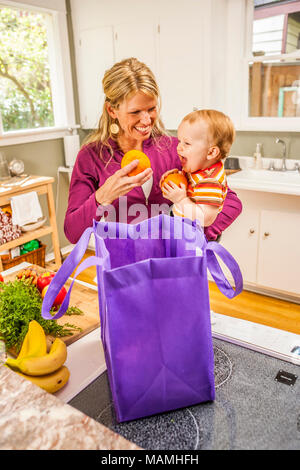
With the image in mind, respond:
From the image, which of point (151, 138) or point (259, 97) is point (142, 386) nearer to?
point (151, 138)

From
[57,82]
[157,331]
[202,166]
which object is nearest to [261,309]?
[202,166]

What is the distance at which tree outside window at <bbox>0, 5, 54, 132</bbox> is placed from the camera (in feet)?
10.6

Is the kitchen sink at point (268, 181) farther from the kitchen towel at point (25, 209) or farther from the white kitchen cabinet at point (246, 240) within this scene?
the kitchen towel at point (25, 209)

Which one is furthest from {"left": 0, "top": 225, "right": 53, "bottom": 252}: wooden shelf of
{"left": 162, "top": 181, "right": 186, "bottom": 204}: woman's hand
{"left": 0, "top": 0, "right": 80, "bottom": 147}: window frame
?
{"left": 162, "top": 181, "right": 186, "bottom": 204}: woman's hand

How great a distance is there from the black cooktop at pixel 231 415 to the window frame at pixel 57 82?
2940 mm

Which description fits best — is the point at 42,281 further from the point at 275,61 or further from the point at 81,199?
the point at 275,61

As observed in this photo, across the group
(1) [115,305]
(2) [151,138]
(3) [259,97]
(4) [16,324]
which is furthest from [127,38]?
(1) [115,305]

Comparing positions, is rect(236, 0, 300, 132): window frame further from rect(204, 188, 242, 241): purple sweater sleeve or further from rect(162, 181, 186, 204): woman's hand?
rect(162, 181, 186, 204): woman's hand

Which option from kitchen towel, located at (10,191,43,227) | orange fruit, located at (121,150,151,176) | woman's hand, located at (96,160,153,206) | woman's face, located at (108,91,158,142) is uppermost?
woman's face, located at (108,91,158,142)

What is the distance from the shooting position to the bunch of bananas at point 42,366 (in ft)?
2.35

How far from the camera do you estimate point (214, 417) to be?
2.08 ft

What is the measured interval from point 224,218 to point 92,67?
276 cm

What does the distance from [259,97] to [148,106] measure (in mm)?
2211

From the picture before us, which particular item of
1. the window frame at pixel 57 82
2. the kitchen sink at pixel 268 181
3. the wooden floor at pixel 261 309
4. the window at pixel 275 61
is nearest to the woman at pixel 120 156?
→ the kitchen sink at pixel 268 181
